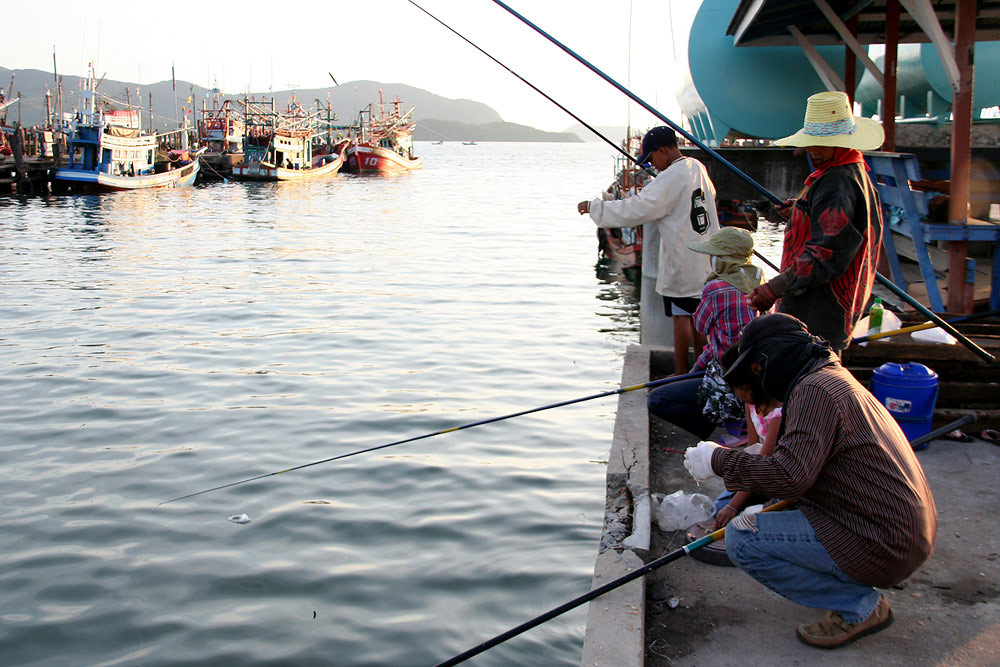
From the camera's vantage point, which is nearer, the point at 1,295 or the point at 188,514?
the point at 188,514

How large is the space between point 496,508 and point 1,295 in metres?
11.9

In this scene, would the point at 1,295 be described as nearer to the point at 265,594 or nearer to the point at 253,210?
the point at 265,594

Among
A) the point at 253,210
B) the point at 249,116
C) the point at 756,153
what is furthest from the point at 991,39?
the point at 249,116

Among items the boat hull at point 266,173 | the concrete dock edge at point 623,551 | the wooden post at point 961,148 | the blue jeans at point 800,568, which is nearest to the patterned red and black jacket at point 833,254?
the concrete dock edge at point 623,551

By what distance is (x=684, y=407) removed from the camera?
5.07 metres

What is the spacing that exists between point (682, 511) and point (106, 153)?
46833 millimetres

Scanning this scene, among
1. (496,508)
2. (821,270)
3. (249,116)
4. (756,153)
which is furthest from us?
(249,116)

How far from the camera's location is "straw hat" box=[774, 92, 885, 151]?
13.4 ft

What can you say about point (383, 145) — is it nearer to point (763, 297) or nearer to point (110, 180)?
point (110, 180)

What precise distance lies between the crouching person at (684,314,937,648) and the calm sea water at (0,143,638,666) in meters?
1.61

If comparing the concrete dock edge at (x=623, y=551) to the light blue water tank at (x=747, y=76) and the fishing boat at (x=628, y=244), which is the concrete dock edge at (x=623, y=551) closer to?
the light blue water tank at (x=747, y=76)

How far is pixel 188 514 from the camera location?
602 centimetres

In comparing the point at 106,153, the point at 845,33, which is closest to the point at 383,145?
the point at 106,153

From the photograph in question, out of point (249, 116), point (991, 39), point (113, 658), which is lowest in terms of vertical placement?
point (113, 658)
